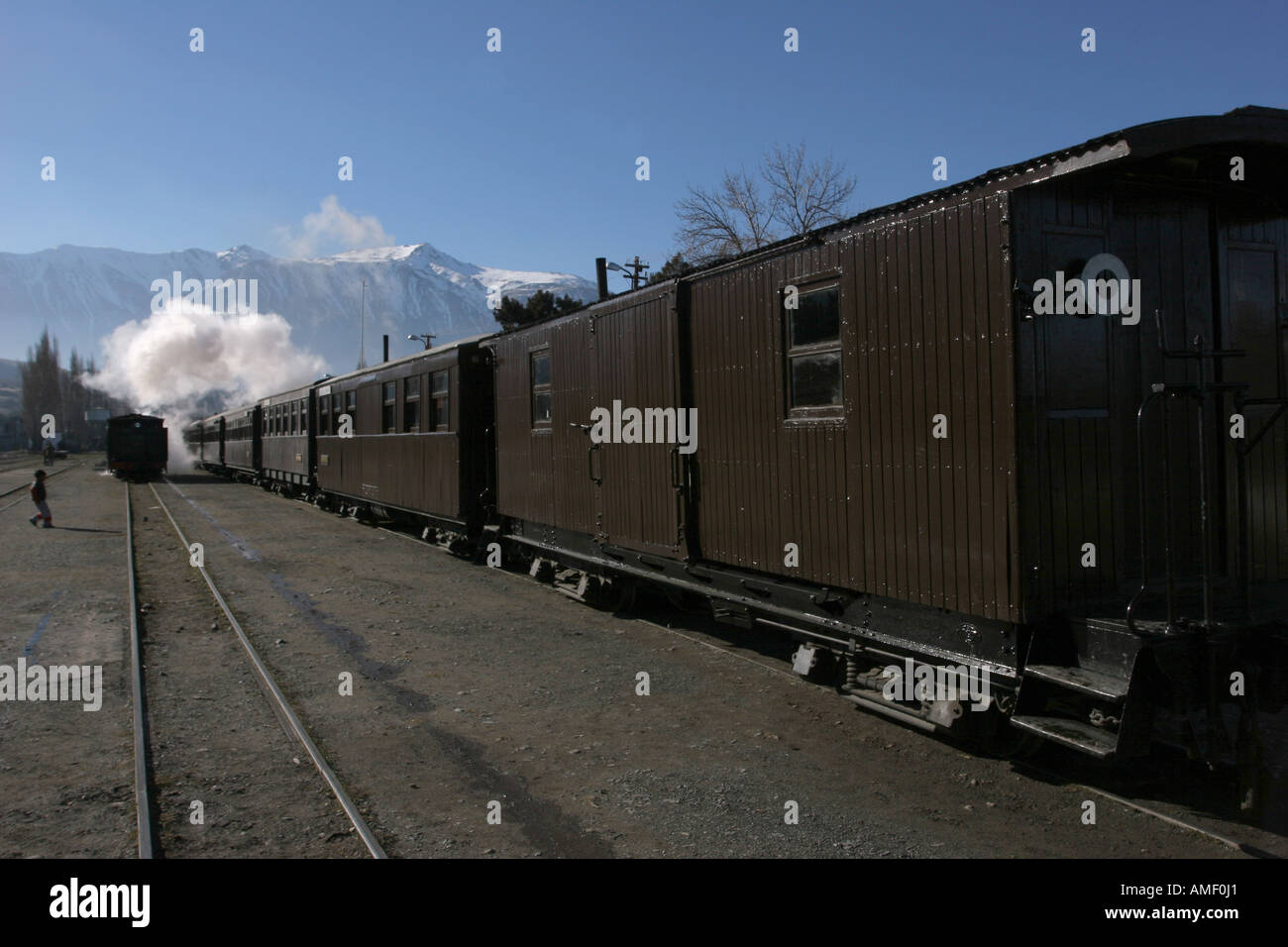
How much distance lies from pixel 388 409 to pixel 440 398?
343 cm

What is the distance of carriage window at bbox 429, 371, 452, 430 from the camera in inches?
529

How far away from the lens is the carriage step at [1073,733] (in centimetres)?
416

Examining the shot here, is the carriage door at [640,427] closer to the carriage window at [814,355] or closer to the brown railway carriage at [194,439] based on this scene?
the carriage window at [814,355]

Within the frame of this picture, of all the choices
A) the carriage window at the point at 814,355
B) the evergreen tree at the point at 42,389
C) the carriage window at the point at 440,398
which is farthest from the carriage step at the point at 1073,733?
the evergreen tree at the point at 42,389

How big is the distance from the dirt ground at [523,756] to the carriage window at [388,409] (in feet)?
22.1

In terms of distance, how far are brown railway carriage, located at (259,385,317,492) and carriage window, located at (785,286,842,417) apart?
19506 millimetres

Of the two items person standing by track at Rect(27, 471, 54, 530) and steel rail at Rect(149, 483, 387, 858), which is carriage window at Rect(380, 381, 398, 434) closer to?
steel rail at Rect(149, 483, 387, 858)

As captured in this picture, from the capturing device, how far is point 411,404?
15.3 meters

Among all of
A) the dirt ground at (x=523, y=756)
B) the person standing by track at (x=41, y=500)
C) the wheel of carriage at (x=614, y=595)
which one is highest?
the person standing by track at (x=41, y=500)

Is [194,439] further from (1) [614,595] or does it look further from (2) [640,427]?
(2) [640,427]

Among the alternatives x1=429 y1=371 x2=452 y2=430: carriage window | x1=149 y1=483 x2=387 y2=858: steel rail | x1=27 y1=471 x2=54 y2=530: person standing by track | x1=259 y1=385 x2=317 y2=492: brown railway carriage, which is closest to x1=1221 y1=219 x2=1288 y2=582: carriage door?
x1=149 y1=483 x2=387 y2=858: steel rail

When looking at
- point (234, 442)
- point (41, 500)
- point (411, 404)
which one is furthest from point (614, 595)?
point (234, 442)
